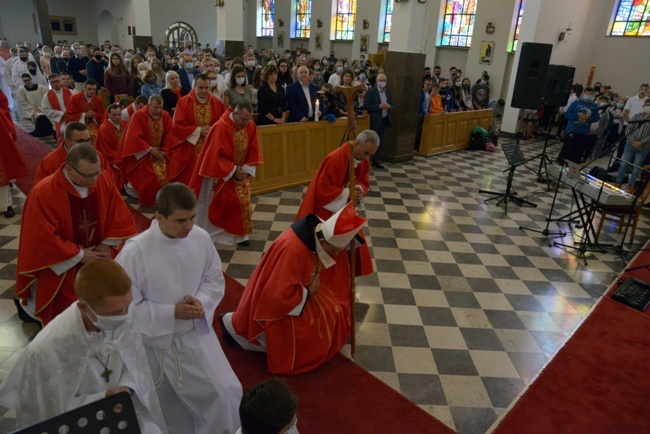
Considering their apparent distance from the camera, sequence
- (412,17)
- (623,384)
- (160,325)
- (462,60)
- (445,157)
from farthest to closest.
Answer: (462,60) < (445,157) < (412,17) < (623,384) < (160,325)

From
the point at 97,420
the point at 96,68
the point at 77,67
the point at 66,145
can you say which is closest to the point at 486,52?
the point at 96,68

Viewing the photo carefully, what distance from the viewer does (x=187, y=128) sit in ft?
20.9

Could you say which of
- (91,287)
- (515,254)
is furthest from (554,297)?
(91,287)

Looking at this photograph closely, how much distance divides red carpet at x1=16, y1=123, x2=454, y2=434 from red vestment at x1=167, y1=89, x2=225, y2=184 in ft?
11.6

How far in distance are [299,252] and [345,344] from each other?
116 centimetres

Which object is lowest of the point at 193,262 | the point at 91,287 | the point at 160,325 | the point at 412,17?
the point at 160,325

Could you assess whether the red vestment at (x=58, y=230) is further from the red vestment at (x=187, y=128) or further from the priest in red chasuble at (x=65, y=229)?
the red vestment at (x=187, y=128)

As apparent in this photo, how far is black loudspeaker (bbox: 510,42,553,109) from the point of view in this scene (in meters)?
8.38

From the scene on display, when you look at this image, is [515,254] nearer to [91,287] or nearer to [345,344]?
[345,344]

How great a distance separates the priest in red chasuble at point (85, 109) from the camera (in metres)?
7.04

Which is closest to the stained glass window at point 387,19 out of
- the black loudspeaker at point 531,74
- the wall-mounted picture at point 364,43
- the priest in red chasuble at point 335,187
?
the wall-mounted picture at point 364,43

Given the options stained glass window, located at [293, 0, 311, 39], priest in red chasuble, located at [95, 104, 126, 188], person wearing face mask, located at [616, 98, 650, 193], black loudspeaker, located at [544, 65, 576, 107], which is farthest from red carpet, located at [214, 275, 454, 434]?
stained glass window, located at [293, 0, 311, 39]

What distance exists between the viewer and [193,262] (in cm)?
266

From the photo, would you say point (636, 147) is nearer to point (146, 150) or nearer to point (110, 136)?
point (146, 150)
